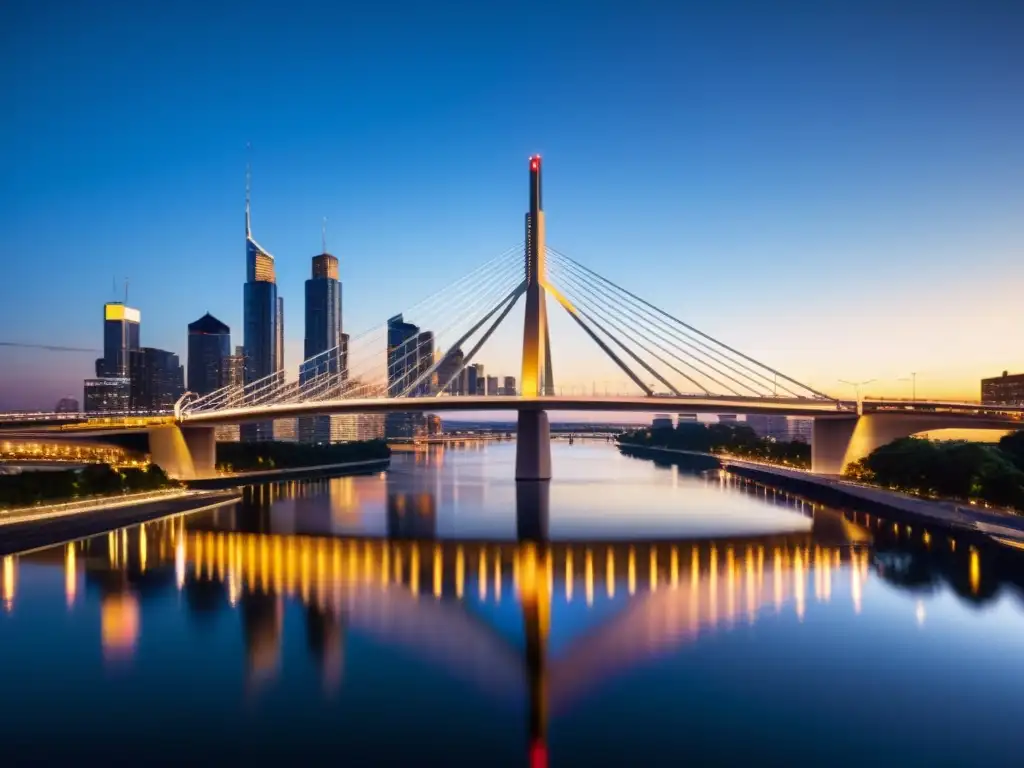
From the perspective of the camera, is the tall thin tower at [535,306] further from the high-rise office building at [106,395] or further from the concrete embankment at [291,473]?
the high-rise office building at [106,395]

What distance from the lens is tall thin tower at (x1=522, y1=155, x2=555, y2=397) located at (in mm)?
44156

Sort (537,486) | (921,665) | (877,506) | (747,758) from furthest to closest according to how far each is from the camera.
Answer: (537,486), (877,506), (921,665), (747,758)

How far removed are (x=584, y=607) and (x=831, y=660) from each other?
5975 millimetres

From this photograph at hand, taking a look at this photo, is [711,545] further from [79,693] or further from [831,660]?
[79,693]

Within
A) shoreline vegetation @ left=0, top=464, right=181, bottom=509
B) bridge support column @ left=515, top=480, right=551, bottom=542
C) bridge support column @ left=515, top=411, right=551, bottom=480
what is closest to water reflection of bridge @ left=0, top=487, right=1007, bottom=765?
bridge support column @ left=515, top=480, right=551, bottom=542

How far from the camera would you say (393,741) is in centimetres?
1169

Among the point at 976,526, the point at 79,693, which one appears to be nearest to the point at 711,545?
the point at 976,526

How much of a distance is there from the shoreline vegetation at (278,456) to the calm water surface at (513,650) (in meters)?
31.9

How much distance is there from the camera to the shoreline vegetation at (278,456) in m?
62.7

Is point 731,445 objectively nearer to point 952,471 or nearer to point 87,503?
Result: point 952,471

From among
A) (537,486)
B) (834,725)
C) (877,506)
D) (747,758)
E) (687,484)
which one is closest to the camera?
(747,758)

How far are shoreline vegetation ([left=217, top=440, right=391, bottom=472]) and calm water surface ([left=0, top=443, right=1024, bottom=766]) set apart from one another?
3192cm

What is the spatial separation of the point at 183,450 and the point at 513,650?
39625mm

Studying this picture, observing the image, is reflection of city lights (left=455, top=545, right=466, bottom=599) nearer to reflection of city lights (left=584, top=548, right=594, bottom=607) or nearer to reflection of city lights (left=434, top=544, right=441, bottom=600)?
reflection of city lights (left=434, top=544, right=441, bottom=600)
